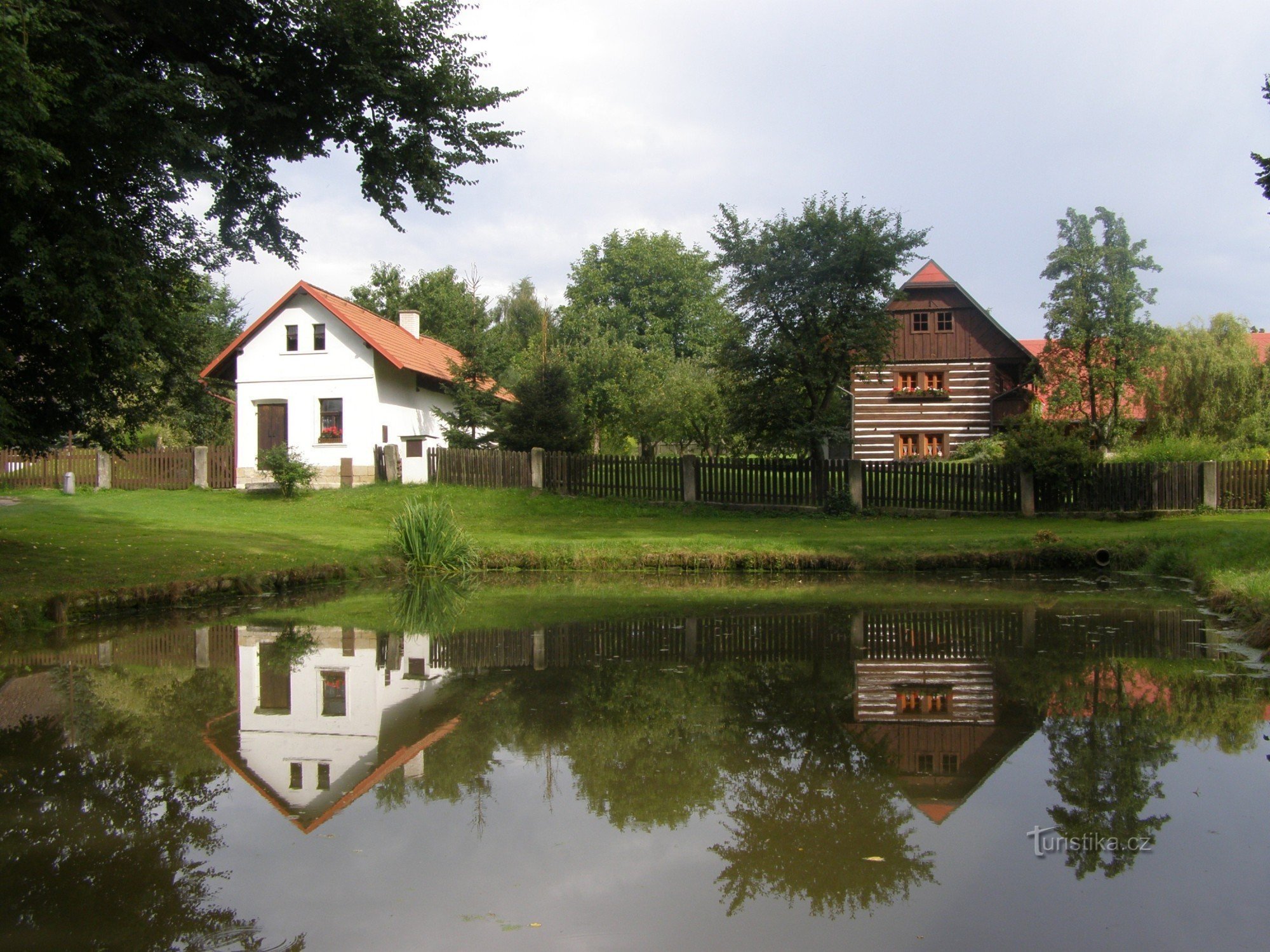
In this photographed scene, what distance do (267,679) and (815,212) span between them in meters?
19.0

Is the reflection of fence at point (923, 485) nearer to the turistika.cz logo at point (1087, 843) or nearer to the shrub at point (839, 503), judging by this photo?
the shrub at point (839, 503)

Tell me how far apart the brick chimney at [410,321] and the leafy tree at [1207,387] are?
26353 millimetres

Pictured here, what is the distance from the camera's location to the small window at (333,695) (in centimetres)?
698

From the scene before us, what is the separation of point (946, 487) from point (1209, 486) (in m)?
6.20

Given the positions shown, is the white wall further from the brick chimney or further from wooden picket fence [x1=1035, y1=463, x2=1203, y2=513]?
wooden picket fence [x1=1035, y1=463, x2=1203, y2=513]

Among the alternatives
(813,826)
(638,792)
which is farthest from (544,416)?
(813,826)

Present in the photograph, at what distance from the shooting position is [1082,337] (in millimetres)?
31422

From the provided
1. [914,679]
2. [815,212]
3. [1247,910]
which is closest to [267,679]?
[914,679]

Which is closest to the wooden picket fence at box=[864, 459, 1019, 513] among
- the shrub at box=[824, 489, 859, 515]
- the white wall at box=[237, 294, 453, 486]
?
the shrub at box=[824, 489, 859, 515]

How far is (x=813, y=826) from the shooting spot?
182 inches

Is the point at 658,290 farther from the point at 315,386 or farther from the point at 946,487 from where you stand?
the point at 946,487

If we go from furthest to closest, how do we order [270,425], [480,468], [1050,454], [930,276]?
[930,276] < [270,425] < [480,468] < [1050,454]

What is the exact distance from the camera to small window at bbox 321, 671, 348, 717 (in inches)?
275

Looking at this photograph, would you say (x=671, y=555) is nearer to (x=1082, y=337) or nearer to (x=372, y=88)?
(x=372, y=88)
